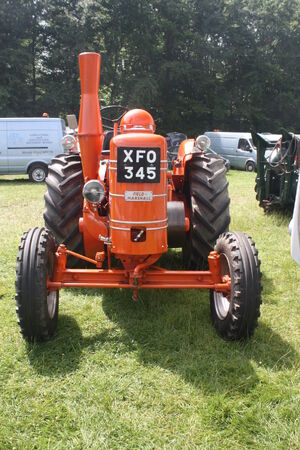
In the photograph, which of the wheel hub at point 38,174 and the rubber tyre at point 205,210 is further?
the wheel hub at point 38,174

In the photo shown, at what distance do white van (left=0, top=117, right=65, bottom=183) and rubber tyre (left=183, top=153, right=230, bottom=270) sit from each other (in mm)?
10093

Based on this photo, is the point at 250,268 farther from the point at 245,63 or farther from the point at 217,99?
the point at 245,63

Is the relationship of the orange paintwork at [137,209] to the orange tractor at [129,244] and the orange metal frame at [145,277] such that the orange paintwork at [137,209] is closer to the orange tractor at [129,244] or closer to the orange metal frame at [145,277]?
→ the orange tractor at [129,244]

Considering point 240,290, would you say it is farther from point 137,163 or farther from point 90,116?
point 90,116

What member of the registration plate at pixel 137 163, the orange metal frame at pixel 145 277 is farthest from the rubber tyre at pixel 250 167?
the registration plate at pixel 137 163

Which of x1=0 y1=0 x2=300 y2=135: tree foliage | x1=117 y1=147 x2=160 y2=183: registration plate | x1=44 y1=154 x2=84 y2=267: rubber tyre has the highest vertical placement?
x1=0 y1=0 x2=300 y2=135: tree foliage

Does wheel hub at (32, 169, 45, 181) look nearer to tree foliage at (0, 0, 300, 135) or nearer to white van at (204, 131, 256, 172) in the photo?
white van at (204, 131, 256, 172)

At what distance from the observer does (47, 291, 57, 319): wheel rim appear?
3240mm

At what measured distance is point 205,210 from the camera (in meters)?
4.05

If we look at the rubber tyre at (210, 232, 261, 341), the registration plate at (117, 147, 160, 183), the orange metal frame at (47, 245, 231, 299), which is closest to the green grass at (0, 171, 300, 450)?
the rubber tyre at (210, 232, 261, 341)

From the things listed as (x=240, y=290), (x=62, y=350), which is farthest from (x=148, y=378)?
(x=240, y=290)

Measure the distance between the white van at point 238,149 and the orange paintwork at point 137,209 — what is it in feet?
52.5

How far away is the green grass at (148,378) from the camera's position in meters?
2.29

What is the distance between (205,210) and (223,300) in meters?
1.00
